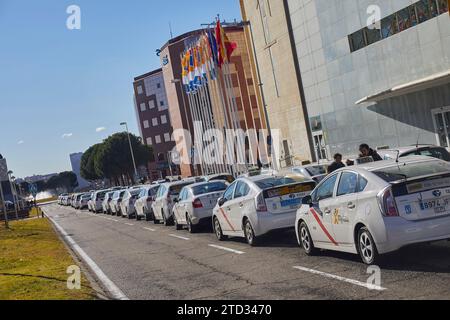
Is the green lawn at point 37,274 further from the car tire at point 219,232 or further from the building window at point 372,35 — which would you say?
the building window at point 372,35

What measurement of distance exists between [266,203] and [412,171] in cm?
442

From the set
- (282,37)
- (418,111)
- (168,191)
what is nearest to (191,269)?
(168,191)

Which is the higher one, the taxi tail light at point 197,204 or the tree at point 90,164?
the tree at point 90,164

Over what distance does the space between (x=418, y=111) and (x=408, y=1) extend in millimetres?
4898

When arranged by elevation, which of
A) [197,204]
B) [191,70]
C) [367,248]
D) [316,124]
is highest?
[191,70]

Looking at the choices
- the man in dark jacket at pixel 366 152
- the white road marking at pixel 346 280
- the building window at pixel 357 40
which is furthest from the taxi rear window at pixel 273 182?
the building window at pixel 357 40

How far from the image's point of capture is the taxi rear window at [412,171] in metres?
9.00

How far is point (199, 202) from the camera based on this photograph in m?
18.8

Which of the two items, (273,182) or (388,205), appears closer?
(388,205)

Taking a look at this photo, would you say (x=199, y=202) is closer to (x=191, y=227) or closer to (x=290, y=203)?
(x=191, y=227)

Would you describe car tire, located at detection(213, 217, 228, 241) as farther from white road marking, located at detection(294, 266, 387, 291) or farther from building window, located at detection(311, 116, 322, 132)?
building window, located at detection(311, 116, 322, 132)

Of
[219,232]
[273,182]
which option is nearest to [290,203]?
[273,182]

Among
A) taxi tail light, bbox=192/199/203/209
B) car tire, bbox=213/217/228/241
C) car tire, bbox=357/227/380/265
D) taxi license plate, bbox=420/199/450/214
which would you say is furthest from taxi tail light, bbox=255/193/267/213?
taxi tail light, bbox=192/199/203/209

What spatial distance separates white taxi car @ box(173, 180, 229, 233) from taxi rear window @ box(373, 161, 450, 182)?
9657 mm
